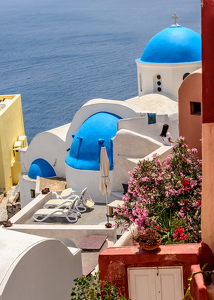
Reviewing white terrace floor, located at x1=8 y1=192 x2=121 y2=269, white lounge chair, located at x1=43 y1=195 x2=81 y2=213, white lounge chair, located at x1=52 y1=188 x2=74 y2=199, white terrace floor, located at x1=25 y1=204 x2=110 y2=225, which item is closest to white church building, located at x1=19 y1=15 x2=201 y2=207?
white terrace floor, located at x1=25 y1=204 x2=110 y2=225

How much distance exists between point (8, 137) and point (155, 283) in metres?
22.0

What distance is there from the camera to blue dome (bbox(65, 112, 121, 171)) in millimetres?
16531

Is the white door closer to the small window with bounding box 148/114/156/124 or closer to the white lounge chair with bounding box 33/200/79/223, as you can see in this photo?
the white lounge chair with bounding box 33/200/79/223

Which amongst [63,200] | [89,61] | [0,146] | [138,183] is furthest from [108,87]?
[138,183]

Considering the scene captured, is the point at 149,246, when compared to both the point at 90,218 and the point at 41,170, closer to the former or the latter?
the point at 90,218

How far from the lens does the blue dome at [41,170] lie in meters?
19.5

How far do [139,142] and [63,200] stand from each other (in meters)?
3.38

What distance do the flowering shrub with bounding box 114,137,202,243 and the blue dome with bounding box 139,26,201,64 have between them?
39.9ft

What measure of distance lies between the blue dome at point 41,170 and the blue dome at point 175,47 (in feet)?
24.0

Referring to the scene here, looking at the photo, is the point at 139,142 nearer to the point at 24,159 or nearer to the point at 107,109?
the point at 107,109

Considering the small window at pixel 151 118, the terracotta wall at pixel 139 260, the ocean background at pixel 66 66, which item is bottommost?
the ocean background at pixel 66 66

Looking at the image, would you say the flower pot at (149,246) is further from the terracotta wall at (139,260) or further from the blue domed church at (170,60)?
the blue domed church at (170,60)

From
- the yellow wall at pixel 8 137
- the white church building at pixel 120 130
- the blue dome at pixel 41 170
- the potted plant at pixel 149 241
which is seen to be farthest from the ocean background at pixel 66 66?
the potted plant at pixel 149 241

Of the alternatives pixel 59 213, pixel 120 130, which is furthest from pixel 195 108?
pixel 59 213
